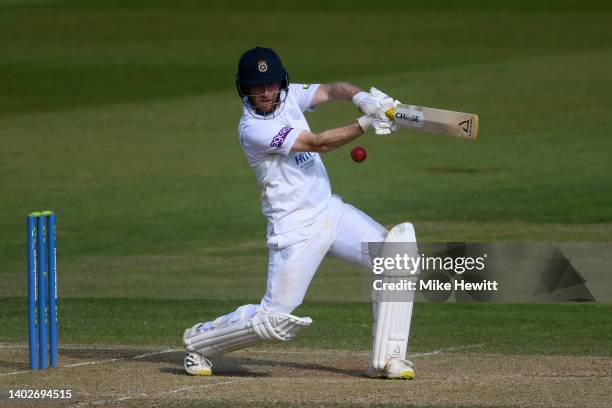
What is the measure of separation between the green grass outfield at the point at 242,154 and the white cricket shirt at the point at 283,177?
1.91m

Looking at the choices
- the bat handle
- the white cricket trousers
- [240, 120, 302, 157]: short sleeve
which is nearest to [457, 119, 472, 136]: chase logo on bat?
the bat handle

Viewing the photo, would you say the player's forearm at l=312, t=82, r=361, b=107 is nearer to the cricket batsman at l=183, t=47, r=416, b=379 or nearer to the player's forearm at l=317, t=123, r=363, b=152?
the cricket batsman at l=183, t=47, r=416, b=379

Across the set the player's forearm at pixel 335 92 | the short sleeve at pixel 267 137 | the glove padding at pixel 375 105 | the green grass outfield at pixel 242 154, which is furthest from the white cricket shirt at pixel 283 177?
the green grass outfield at pixel 242 154

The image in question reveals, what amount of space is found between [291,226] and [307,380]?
0.94 meters

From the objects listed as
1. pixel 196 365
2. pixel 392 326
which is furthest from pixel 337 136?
pixel 196 365

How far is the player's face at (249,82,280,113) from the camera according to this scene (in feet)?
25.8

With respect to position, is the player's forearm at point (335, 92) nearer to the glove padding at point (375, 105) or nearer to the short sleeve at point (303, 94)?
the short sleeve at point (303, 94)

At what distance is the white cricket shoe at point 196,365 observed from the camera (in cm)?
806

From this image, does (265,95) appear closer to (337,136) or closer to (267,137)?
(267,137)

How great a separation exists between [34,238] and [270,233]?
4.86ft

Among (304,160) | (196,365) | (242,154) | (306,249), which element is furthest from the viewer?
(242,154)

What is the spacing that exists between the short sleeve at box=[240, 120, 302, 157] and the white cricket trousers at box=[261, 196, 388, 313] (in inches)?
20.3

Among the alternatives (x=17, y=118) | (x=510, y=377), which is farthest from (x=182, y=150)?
(x=510, y=377)

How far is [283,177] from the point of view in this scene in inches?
311
